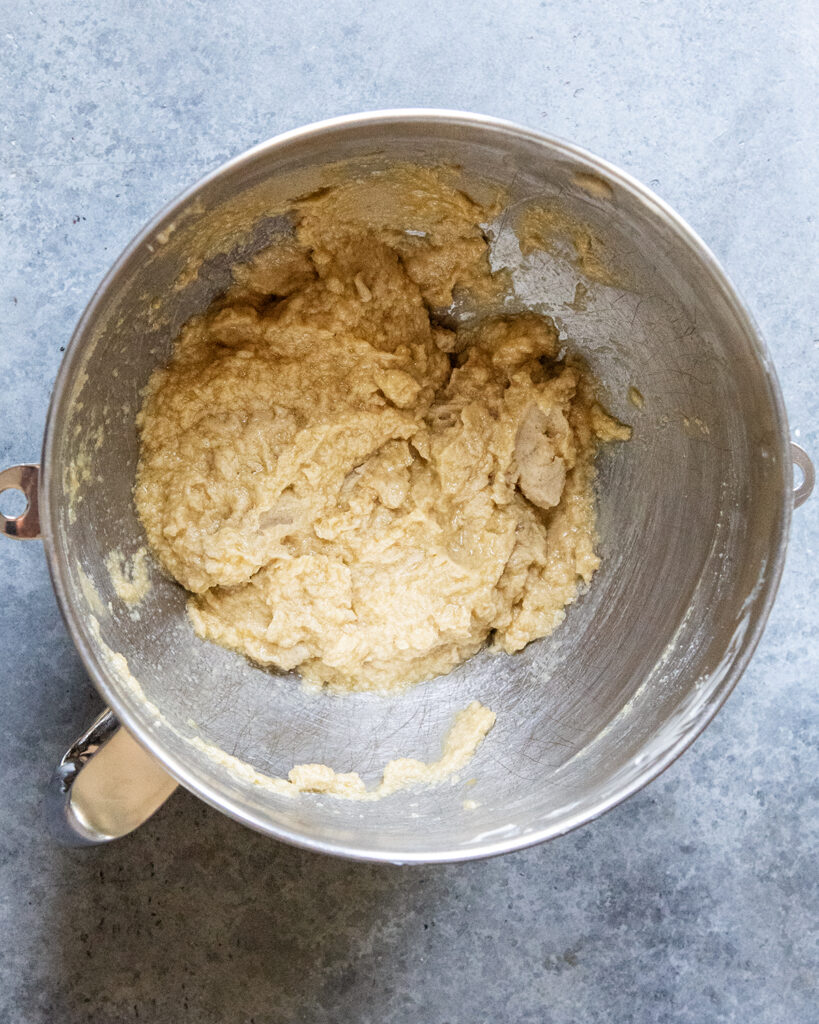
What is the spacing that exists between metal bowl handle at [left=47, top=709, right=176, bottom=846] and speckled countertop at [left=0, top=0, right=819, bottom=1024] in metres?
0.38

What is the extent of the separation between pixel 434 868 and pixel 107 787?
827 millimetres

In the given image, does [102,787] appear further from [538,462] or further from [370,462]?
[538,462]

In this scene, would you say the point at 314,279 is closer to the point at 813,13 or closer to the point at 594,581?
the point at 594,581

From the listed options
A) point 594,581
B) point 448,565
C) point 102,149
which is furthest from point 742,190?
point 102,149

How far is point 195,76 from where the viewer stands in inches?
82.9

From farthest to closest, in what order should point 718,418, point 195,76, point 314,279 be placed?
point 195,76
point 314,279
point 718,418

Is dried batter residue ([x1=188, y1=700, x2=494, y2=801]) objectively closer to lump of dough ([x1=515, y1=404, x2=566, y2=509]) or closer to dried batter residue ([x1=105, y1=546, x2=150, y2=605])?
dried batter residue ([x1=105, y1=546, x2=150, y2=605])

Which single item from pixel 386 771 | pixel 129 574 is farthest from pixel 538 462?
pixel 129 574

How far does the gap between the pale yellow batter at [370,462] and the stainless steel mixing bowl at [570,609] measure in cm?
6

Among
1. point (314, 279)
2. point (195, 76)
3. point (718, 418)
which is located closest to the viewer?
point (718, 418)

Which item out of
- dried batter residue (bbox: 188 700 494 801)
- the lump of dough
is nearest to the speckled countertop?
dried batter residue (bbox: 188 700 494 801)

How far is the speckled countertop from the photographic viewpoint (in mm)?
2104

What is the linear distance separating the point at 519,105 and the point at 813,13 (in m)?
0.75

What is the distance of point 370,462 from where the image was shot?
209 centimetres
